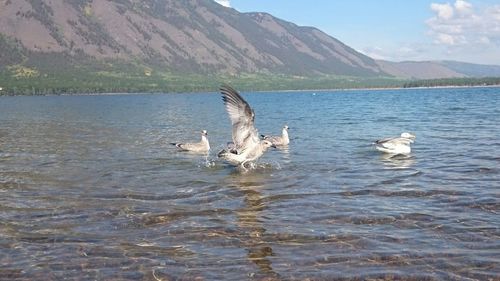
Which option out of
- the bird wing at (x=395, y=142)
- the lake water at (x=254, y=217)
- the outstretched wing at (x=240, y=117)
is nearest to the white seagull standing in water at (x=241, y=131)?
the outstretched wing at (x=240, y=117)

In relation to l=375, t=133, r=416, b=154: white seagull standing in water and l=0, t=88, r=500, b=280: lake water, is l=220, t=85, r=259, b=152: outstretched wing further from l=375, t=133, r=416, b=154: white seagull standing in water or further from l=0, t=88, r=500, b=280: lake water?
l=375, t=133, r=416, b=154: white seagull standing in water

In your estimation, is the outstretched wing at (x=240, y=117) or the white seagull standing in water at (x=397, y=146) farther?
the white seagull standing in water at (x=397, y=146)

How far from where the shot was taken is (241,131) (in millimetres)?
20812

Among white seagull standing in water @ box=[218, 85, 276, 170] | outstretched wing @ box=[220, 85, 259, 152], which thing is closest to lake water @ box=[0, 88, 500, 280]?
white seagull standing in water @ box=[218, 85, 276, 170]

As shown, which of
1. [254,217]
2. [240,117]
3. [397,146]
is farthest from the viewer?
[397,146]

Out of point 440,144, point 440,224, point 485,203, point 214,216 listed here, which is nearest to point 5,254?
point 214,216

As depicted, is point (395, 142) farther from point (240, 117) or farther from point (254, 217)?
point (254, 217)

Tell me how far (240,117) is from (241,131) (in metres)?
1.13

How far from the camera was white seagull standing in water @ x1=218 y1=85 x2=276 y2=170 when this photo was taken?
1884 centimetres

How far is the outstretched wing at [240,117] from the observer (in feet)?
61.4

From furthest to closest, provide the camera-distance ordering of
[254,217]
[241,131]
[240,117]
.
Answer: [241,131] → [240,117] → [254,217]

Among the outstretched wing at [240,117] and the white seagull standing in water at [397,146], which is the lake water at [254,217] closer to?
the white seagull standing in water at [397,146]

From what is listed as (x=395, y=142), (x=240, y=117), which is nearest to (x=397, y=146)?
(x=395, y=142)

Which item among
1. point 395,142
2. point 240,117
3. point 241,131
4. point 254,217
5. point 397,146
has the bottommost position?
point 254,217
